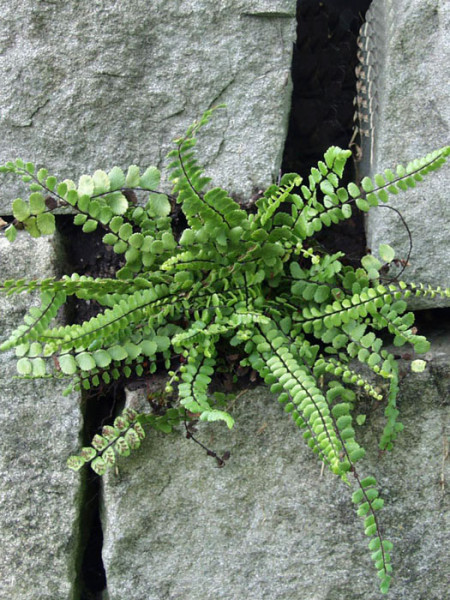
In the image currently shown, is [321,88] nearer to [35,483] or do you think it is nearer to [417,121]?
[417,121]

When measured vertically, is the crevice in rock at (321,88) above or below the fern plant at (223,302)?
above

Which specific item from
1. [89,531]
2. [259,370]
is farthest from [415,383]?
[89,531]

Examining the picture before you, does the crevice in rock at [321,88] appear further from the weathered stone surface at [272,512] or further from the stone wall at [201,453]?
the weathered stone surface at [272,512]

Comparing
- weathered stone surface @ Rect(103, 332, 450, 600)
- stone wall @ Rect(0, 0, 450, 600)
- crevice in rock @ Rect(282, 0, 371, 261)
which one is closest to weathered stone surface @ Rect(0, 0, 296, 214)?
stone wall @ Rect(0, 0, 450, 600)

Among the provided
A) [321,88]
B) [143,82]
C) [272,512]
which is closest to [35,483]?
[272,512]

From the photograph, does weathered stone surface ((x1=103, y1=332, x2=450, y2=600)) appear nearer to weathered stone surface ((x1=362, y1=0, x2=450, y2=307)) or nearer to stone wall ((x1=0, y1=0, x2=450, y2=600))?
stone wall ((x1=0, y1=0, x2=450, y2=600))

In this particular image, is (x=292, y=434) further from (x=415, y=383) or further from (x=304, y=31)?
(x=304, y=31)

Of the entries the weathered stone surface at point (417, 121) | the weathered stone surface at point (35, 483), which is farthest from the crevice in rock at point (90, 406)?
the weathered stone surface at point (417, 121)
